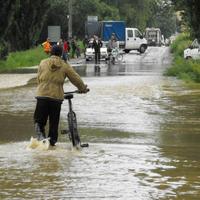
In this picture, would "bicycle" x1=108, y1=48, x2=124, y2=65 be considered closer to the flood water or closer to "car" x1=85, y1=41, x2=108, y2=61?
"car" x1=85, y1=41, x2=108, y2=61

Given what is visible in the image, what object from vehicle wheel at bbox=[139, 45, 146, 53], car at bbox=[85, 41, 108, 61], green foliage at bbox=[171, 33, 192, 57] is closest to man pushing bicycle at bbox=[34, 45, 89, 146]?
green foliage at bbox=[171, 33, 192, 57]

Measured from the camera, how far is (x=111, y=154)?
11469 mm

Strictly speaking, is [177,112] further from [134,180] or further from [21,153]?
[134,180]

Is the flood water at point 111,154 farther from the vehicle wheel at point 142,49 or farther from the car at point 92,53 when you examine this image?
the vehicle wheel at point 142,49

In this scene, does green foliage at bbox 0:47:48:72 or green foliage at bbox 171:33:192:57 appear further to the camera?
green foliage at bbox 171:33:192:57

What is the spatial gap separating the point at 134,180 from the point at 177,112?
9317mm

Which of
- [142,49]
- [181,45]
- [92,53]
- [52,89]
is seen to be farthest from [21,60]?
[52,89]

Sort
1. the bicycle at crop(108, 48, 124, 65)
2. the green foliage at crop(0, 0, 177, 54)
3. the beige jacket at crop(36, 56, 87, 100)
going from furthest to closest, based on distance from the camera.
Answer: the bicycle at crop(108, 48, 124, 65) < the green foliage at crop(0, 0, 177, 54) < the beige jacket at crop(36, 56, 87, 100)

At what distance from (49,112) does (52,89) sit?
0.39 m

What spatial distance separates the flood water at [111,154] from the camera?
8.69 m

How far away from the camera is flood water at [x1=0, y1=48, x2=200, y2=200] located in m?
8.69

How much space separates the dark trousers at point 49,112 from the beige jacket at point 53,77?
101 millimetres

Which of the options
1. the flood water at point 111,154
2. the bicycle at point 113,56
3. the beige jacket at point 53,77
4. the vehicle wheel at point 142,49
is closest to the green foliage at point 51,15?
the vehicle wheel at point 142,49

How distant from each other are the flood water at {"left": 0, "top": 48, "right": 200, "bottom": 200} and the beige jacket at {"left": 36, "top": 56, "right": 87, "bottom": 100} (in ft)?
3.07
